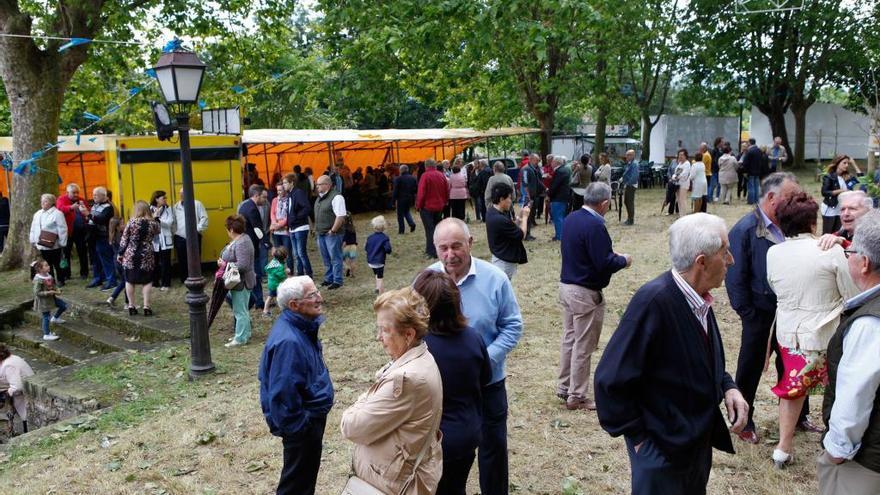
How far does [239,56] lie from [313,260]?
17.7ft

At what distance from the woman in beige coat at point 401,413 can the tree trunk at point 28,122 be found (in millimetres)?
14084

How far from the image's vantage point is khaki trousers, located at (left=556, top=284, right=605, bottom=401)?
5.66m

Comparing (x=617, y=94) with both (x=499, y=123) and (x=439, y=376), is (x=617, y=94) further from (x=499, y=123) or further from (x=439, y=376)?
(x=439, y=376)

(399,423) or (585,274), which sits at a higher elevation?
(585,274)

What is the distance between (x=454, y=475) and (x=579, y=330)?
2.57 meters

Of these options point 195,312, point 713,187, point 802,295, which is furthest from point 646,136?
point 802,295

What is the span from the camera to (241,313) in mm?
9445

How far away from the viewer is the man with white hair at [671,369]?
2.78 meters

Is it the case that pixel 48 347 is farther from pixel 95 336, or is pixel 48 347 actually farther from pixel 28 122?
pixel 28 122

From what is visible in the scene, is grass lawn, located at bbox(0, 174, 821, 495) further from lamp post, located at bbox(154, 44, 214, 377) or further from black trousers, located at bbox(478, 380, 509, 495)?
Result: black trousers, located at bbox(478, 380, 509, 495)

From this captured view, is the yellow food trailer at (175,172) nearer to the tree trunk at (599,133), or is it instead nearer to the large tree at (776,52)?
the tree trunk at (599,133)

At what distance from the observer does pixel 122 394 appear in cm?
803

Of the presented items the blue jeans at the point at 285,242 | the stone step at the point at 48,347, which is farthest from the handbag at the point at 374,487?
the blue jeans at the point at 285,242

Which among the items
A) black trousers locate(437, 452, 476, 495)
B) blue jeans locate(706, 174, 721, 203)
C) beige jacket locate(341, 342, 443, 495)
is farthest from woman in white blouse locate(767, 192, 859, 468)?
blue jeans locate(706, 174, 721, 203)
